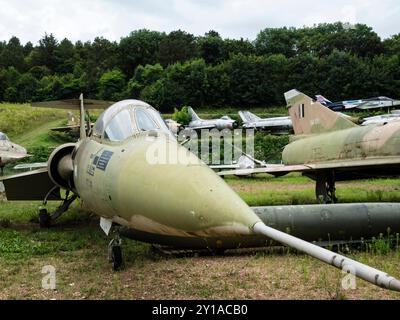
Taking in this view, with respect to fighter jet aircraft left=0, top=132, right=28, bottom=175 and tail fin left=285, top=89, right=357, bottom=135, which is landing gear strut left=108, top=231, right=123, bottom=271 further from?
fighter jet aircraft left=0, top=132, right=28, bottom=175

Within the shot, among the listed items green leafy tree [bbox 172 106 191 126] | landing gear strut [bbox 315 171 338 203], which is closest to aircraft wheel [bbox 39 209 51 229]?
landing gear strut [bbox 315 171 338 203]

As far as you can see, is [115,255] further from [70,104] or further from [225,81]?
[225,81]

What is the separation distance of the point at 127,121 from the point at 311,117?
8.66 metres

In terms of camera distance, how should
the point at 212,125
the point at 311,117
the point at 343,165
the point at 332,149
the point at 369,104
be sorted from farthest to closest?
the point at 369,104 → the point at 212,125 → the point at 311,117 → the point at 332,149 → the point at 343,165

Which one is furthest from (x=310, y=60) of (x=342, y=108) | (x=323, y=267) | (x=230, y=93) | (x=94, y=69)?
(x=323, y=267)

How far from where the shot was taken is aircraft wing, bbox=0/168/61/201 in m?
9.90

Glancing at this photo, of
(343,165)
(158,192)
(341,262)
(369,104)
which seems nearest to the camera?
(341,262)

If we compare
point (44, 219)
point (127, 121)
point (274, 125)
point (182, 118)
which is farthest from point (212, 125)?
point (127, 121)

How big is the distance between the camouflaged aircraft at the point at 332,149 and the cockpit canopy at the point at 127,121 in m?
5.20

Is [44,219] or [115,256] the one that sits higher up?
[115,256]

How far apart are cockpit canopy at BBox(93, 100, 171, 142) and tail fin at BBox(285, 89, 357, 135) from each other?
7656 millimetres

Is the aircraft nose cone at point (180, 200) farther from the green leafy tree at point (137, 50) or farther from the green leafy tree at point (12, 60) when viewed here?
the green leafy tree at point (12, 60)

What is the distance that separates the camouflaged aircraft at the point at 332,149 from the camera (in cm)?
1044

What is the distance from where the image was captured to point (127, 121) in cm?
580
